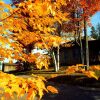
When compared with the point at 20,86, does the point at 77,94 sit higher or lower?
lower

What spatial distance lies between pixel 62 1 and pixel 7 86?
6.29ft

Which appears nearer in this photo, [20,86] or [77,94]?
[20,86]

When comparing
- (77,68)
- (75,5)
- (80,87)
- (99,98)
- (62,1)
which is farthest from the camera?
(75,5)

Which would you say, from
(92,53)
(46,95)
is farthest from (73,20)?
(46,95)

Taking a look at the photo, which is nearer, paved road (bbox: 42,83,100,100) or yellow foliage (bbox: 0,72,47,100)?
yellow foliage (bbox: 0,72,47,100)

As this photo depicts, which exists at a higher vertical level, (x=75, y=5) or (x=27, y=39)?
(x=75, y=5)

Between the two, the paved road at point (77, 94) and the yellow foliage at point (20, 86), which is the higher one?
the yellow foliage at point (20, 86)

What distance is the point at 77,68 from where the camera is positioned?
5258 mm

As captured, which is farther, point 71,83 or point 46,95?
point 71,83

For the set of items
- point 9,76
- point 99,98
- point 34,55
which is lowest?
point 99,98

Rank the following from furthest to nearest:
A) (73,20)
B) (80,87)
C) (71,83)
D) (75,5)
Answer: (73,20), (75,5), (71,83), (80,87)

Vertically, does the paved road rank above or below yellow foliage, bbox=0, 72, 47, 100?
below

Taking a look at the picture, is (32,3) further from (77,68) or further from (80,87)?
(80,87)

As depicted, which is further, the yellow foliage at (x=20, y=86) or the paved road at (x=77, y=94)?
the paved road at (x=77, y=94)
